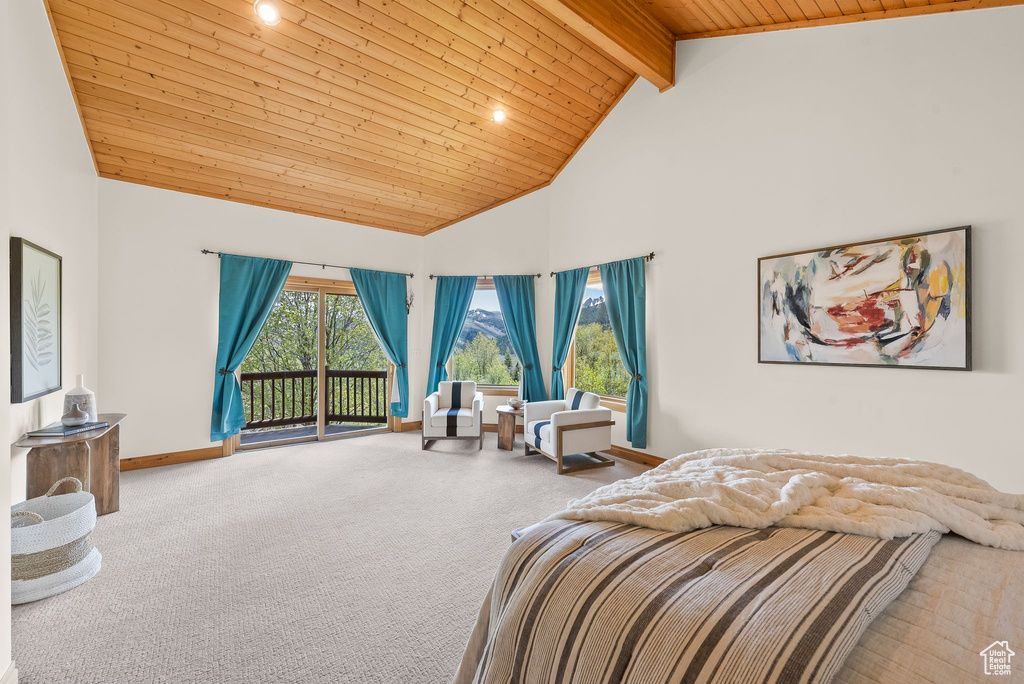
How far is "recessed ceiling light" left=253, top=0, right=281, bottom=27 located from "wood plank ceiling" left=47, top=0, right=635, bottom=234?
0.27 ft

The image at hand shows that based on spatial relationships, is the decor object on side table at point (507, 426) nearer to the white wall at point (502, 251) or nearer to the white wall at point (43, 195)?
the white wall at point (502, 251)

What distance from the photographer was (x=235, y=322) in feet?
15.0

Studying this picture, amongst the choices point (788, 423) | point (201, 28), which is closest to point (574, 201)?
point (788, 423)

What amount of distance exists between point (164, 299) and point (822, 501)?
5.23m

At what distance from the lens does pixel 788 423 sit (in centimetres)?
332

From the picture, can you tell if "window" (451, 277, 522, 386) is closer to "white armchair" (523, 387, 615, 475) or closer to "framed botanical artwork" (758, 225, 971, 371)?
Answer: "white armchair" (523, 387, 615, 475)

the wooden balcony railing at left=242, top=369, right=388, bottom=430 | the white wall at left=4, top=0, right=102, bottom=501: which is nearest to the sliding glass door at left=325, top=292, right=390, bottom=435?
the wooden balcony railing at left=242, top=369, right=388, bottom=430

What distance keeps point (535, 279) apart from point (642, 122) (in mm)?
2034

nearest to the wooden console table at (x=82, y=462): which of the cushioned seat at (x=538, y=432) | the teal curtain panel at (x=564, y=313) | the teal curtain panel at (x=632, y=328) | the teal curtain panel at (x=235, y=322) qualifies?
the teal curtain panel at (x=235, y=322)

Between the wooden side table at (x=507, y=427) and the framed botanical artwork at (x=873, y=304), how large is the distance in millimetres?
2505

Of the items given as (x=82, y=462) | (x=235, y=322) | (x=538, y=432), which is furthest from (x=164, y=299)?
(x=538, y=432)

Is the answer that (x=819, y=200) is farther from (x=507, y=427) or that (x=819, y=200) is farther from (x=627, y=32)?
(x=507, y=427)

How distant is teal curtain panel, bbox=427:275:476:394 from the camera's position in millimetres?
5691

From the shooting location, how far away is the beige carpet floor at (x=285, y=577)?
172cm
